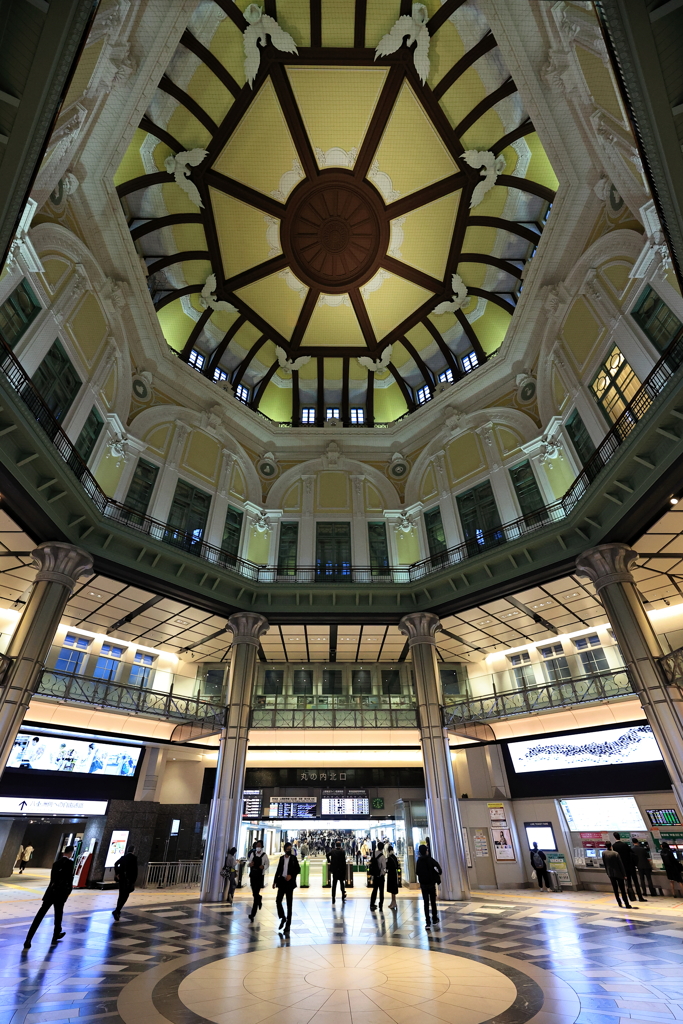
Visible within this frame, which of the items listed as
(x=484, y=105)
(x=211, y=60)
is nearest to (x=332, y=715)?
(x=484, y=105)

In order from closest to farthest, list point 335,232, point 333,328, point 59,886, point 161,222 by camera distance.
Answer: point 59,886 < point 161,222 < point 335,232 < point 333,328

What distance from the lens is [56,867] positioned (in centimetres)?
852

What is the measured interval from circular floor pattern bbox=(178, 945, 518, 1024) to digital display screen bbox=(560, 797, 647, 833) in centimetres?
1403

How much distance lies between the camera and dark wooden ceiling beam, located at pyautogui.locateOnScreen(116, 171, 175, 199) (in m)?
18.2

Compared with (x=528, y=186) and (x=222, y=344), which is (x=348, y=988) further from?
(x=222, y=344)

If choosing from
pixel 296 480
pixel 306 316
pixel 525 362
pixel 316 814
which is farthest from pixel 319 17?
pixel 316 814

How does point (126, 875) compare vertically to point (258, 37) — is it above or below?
below

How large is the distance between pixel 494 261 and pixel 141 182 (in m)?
14.9

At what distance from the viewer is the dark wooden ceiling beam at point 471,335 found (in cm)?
2330

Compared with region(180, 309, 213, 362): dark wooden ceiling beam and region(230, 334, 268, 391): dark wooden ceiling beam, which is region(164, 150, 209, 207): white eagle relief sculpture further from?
region(230, 334, 268, 391): dark wooden ceiling beam

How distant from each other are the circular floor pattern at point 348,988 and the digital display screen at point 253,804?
17.5 metres

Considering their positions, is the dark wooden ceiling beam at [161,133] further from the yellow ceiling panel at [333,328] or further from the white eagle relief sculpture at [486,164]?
the white eagle relief sculpture at [486,164]

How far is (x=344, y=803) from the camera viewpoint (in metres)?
23.8

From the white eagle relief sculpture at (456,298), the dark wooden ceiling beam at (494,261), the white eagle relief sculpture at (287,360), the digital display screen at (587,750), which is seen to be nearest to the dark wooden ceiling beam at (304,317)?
the white eagle relief sculpture at (287,360)
